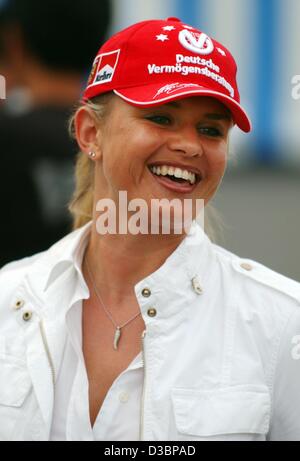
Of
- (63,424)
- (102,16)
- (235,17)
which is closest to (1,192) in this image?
(102,16)

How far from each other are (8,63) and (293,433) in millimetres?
2040

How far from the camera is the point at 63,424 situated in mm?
2479

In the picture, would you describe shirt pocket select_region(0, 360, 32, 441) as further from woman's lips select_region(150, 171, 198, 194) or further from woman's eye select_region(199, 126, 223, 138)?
woman's eye select_region(199, 126, 223, 138)

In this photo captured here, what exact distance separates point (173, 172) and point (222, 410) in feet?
1.96

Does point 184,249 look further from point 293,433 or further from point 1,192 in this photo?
point 1,192

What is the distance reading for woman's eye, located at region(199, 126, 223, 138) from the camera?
8.28ft

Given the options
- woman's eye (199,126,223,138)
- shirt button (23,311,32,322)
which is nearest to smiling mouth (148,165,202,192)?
woman's eye (199,126,223,138)

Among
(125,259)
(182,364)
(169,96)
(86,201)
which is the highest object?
(169,96)

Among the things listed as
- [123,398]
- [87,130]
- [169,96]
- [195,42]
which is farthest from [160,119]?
[123,398]

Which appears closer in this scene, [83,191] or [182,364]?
[182,364]

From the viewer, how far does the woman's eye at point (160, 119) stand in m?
2.52

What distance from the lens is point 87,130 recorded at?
2768mm

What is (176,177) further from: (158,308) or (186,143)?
(158,308)

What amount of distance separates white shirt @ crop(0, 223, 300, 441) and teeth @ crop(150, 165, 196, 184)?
196 millimetres
